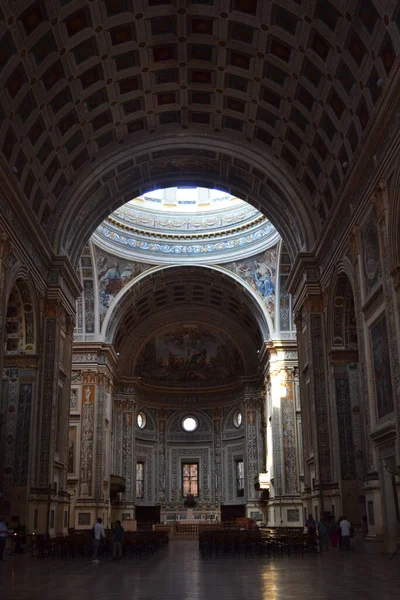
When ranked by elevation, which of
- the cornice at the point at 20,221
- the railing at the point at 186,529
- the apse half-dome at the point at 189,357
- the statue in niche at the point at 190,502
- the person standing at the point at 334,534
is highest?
the apse half-dome at the point at 189,357

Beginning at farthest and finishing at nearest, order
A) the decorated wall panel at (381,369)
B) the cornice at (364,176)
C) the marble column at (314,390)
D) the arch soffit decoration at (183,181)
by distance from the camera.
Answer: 1. the arch soffit decoration at (183,181)
2. the marble column at (314,390)
3. the decorated wall panel at (381,369)
4. the cornice at (364,176)

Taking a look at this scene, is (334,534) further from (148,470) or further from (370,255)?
(148,470)

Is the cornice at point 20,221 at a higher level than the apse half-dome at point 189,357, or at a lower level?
lower

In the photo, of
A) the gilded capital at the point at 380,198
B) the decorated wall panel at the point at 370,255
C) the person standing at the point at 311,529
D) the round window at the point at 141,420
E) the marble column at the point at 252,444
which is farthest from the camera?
the round window at the point at 141,420

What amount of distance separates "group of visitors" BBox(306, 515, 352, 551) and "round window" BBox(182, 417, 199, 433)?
26432 millimetres

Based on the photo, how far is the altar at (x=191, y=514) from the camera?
4366 cm

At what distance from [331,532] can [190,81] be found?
15.8m

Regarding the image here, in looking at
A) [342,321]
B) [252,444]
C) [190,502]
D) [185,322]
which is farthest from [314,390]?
[190,502]

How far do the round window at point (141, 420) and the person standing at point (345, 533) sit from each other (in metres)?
28.7

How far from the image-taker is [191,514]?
43.6 m

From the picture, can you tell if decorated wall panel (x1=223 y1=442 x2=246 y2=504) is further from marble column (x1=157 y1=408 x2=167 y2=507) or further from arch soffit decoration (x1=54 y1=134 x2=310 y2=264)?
Answer: arch soffit decoration (x1=54 y1=134 x2=310 y2=264)

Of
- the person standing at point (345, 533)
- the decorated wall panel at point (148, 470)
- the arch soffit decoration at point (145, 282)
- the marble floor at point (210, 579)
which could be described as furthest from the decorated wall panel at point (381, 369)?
the decorated wall panel at point (148, 470)

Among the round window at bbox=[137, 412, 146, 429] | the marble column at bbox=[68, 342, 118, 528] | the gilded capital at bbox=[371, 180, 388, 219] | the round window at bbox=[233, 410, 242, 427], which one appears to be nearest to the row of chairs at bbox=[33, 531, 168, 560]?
the gilded capital at bbox=[371, 180, 388, 219]

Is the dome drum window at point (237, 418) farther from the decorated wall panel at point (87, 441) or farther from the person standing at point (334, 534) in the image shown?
the person standing at point (334, 534)
